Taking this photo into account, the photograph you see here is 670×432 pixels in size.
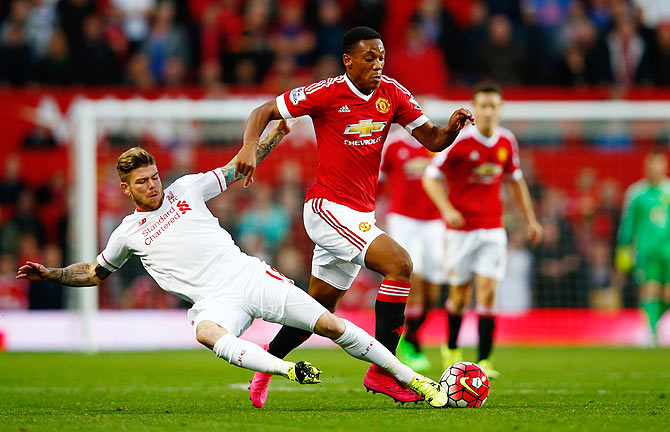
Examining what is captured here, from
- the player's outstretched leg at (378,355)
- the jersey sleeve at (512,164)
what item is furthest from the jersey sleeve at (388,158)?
the player's outstretched leg at (378,355)

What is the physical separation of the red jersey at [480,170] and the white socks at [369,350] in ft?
11.6

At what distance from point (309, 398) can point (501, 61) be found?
10911 millimetres

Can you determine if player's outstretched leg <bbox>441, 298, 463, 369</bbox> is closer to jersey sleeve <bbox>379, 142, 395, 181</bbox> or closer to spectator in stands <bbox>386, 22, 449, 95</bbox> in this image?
jersey sleeve <bbox>379, 142, 395, 181</bbox>

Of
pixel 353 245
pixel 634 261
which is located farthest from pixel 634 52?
pixel 353 245

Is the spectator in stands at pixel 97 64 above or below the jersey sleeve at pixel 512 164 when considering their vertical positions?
above

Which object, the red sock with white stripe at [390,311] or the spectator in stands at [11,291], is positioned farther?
the spectator in stands at [11,291]

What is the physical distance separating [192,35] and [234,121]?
2819 mm

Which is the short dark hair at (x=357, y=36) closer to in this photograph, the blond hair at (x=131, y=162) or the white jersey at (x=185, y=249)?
the white jersey at (x=185, y=249)

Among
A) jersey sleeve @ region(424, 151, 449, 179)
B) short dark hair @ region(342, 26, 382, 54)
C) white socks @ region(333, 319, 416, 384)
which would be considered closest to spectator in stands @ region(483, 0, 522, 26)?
jersey sleeve @ region(424, 151, 449, 179)

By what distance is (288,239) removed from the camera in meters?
15.4

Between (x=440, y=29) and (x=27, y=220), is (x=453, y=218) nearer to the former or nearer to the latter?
(x=27, y=220)

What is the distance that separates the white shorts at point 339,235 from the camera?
7.19 metres

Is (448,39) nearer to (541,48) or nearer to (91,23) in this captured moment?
(541,48)

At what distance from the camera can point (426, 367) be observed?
1088 cm
